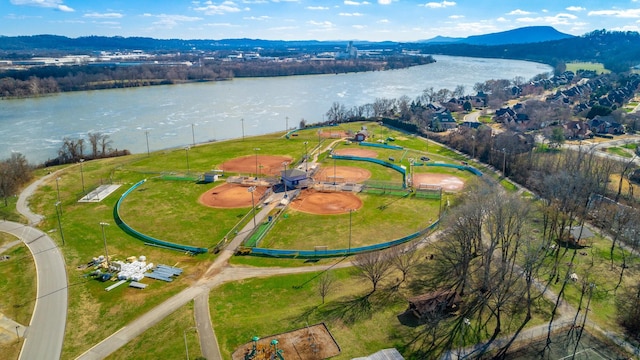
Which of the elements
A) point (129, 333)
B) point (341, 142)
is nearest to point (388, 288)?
point (129, 333)

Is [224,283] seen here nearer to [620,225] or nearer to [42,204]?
[42,204]

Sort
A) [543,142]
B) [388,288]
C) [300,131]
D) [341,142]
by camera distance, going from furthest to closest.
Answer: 1. [300,131]
2. [341,142]
3. [543,142]
4. [388,288]

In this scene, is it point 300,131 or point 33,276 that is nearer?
point 33,276

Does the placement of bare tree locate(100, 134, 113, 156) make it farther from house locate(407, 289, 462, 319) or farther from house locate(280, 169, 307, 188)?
house locate(407, 289, 462, 319)

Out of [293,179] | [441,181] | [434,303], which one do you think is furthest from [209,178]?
[434,303]

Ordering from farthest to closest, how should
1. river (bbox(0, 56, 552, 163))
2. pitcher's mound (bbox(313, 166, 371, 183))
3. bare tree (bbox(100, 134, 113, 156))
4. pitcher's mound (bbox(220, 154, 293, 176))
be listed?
river (bbox(0, 56, 552, 163)) → bare tree (bbox(100, 134, 113, 156)) → pitcher's mound (bbox(220, 154, 293, 176)) → pitcher's mound (bbox(313, 166, 371, 183))

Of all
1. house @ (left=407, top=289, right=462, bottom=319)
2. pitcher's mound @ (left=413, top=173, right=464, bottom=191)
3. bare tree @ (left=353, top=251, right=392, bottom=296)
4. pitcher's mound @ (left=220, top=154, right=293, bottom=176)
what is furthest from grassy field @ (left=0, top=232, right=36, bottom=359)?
pitcher's mound @ (left=413, top=173, right=464, bottom=191)

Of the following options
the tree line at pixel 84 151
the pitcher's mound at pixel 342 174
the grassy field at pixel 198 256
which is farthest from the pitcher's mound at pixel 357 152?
the tree line at pixel 84 151
